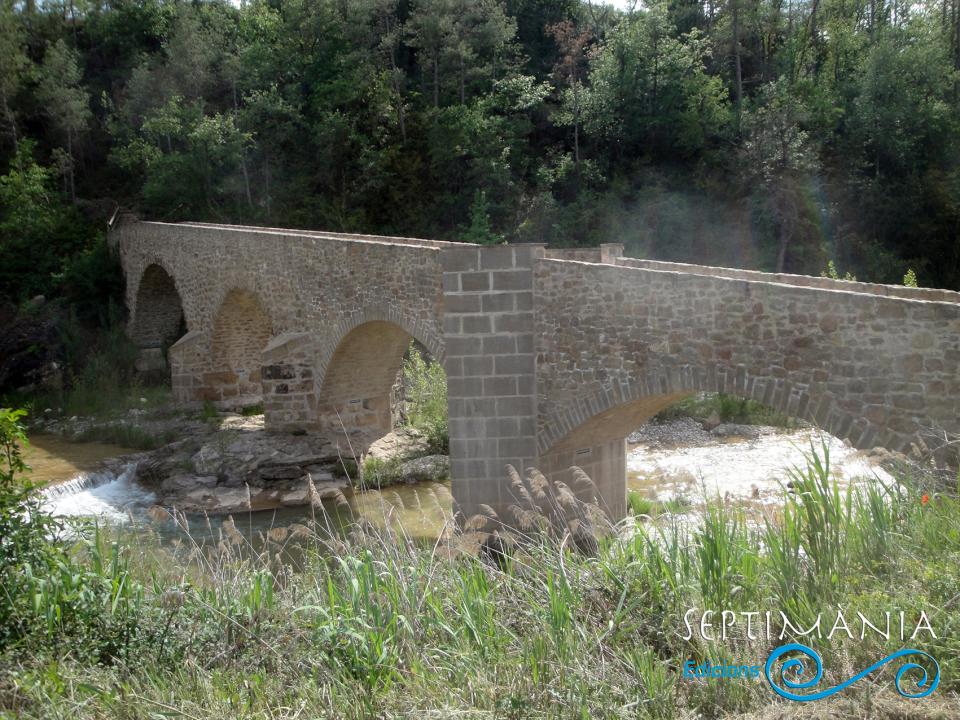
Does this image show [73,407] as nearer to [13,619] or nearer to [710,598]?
[13,619]

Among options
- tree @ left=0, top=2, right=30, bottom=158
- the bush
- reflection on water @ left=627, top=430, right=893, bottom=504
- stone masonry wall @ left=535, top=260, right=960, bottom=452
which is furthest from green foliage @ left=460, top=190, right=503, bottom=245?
the bush

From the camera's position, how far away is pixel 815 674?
146 inches

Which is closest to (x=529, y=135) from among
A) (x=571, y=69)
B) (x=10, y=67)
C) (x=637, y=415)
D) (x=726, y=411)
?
(x=571, y=69)

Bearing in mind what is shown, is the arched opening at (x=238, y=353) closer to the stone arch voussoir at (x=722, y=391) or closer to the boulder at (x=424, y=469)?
the boulder at (x=424, y=469)

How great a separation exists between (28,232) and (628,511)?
22186 mm

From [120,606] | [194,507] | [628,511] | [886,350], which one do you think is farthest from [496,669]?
[194,507]

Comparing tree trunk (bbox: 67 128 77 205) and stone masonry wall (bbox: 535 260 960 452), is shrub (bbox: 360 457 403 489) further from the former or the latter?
tree trunk (bbox: 67 128 77 205)

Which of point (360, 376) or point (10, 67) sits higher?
point (10, 67)

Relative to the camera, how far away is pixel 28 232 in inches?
1069

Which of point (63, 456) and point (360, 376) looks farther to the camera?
point (63, 456)

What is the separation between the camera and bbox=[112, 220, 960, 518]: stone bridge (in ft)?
23.2

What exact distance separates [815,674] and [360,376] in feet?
41.1

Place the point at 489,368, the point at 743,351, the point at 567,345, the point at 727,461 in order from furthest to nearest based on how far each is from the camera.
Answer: the point at 727,461 < the point at 489,368 < the point at 567,345 < the point at 743,351

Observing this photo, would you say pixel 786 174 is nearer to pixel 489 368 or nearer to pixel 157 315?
pixel 157 315
